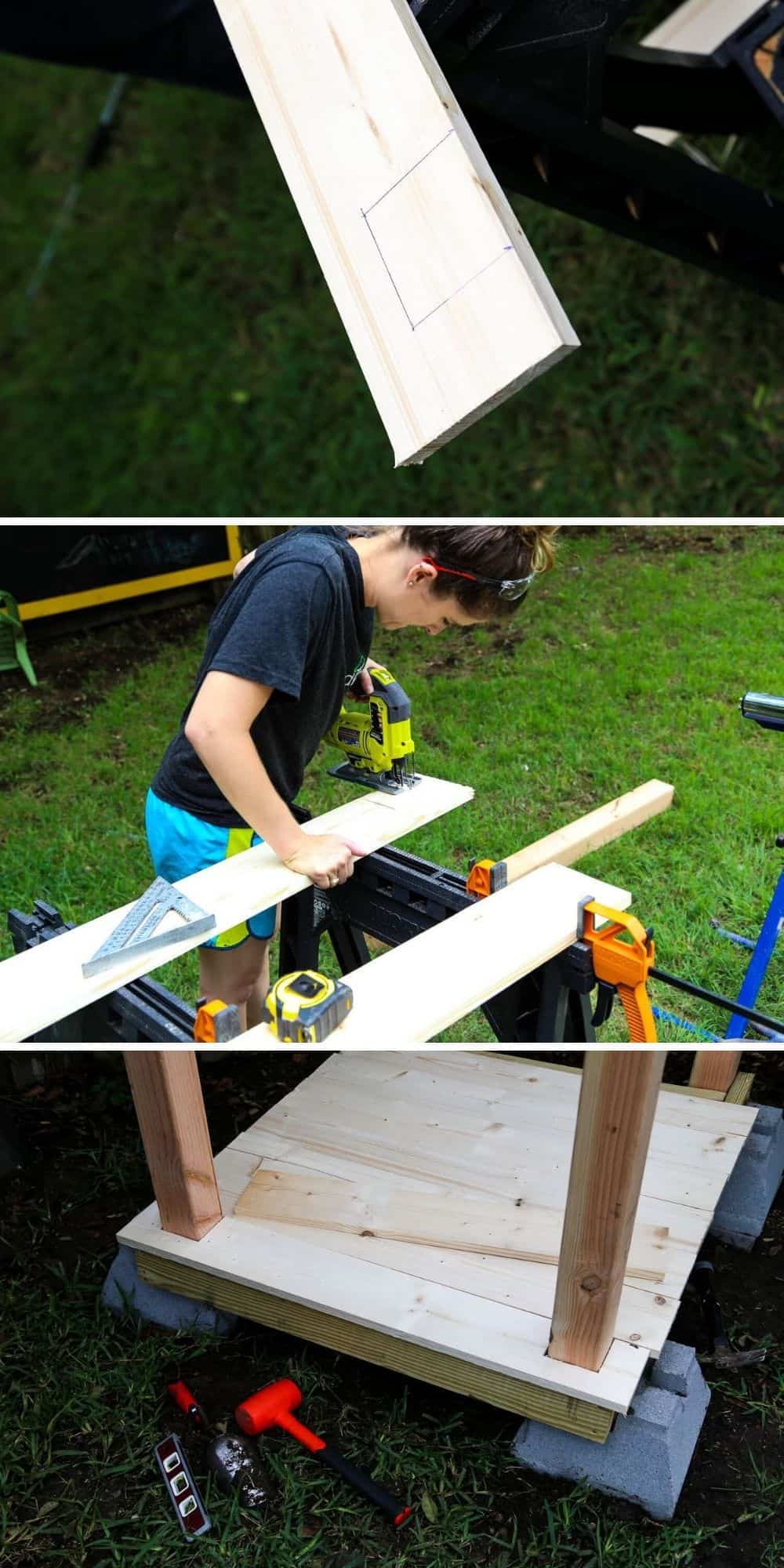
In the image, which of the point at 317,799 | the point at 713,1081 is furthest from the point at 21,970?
the point at 713,1081

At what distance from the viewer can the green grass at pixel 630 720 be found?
4.34 feet

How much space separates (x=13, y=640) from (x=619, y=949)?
30.3 inches

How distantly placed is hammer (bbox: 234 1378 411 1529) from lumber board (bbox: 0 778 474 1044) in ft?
5.21

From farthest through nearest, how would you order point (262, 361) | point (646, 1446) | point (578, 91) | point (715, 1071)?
point (262, 361) < point (715, 1071) < point (646, 1446) < point (578, 91)

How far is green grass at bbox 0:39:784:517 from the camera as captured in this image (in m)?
3.31

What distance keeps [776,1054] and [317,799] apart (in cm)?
252

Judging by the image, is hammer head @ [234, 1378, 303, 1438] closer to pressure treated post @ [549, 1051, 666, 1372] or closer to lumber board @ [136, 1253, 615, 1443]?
lumber board @ [136, 1253, 615, 1443]

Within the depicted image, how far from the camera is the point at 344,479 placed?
3371 millimetres

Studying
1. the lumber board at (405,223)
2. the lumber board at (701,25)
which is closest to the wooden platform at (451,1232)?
the lumber board at (405,223)

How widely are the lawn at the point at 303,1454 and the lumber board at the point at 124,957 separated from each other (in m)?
1.62

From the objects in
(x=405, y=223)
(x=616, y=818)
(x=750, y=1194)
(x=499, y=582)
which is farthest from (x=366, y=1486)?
(x=405, y=223)

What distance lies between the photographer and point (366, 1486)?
8.05ft

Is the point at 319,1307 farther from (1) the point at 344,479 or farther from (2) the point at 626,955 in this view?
(1) the point at 344,479

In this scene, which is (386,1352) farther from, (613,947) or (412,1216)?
(613,947)
